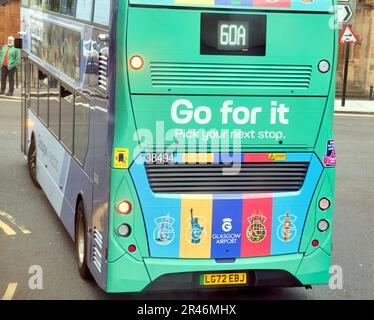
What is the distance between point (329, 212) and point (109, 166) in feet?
7.49

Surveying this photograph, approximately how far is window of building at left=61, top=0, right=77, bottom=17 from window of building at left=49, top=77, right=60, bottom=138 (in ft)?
3.64

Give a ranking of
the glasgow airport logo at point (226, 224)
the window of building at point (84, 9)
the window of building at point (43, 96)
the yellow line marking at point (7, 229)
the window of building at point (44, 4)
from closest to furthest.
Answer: the glasgow airport logo at point (226, 224), the window of building at point (84, 9), the yellow line marking at point (7, 229), the window of building at point (44, 4), the window of building at point (43, 96)

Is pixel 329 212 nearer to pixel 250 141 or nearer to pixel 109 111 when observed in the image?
pixel 250 141

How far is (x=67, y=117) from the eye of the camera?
1032 cm

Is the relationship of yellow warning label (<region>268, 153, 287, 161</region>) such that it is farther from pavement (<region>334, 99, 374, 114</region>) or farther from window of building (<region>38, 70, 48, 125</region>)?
pavement (<region>334, 99, 374, 114</region>)

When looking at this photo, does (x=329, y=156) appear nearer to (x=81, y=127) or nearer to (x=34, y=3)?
→ (x=81, y=127)

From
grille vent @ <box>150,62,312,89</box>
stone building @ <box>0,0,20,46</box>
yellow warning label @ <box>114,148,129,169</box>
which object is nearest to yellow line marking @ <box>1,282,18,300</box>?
yellow warning label @ <box>114,148,129,169</box>

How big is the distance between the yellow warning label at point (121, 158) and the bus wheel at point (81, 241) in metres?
1.61

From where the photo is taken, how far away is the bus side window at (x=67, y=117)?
9961mm

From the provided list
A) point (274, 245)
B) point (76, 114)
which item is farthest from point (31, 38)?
point (274, 245)

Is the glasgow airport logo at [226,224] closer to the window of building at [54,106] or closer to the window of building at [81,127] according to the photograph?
the window of building at [81,127]

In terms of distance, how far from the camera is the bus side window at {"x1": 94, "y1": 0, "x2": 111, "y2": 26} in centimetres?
764

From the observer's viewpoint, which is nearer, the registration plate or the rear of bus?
the rear of bus

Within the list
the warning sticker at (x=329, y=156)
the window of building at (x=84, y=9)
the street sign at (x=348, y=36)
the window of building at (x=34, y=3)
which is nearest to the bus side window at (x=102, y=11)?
the window of building at (x=84, y=9)
